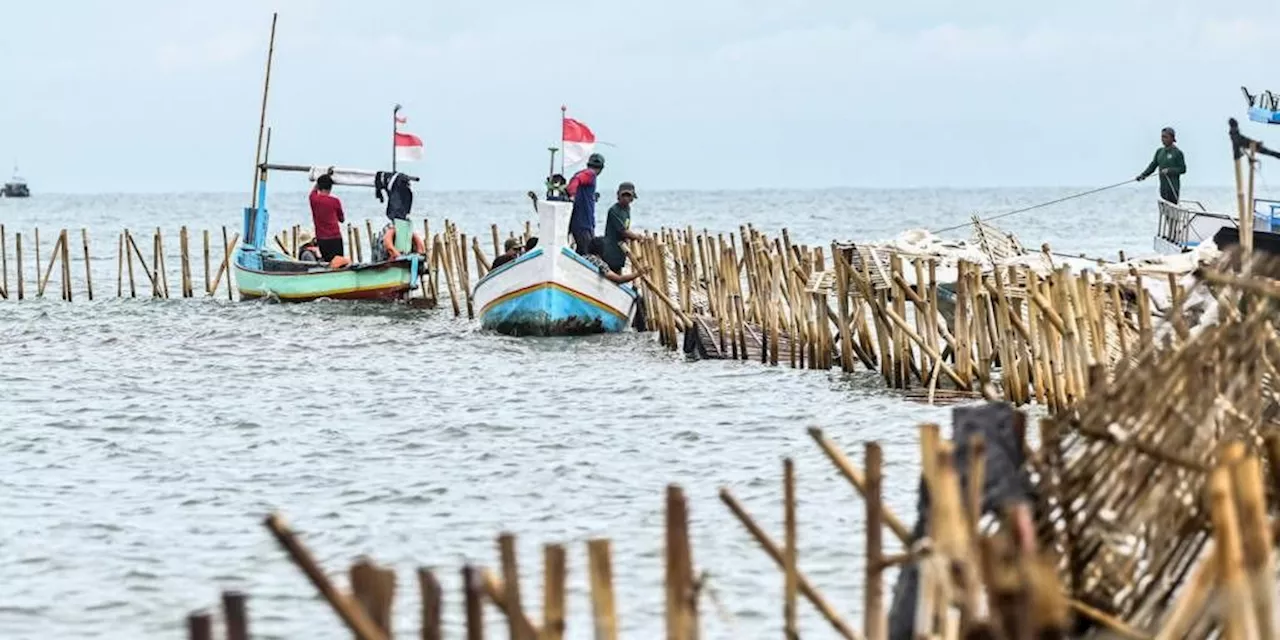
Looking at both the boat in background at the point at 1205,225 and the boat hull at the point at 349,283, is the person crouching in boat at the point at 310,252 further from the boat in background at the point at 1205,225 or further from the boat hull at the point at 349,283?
the boat in background at the point at 1205,225

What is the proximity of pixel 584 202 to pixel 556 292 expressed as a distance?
123 cm

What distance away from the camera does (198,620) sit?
4.62 metres

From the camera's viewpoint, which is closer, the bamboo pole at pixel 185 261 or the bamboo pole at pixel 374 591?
the bamboo pole at pixel 374 591

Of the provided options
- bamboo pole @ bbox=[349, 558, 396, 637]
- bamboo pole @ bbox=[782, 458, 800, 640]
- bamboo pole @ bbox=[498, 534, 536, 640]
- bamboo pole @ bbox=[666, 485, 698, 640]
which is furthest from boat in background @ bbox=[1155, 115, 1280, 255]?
bamboo pole @ bbox=[349, 558, 396, 637]

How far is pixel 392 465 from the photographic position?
46.8ft

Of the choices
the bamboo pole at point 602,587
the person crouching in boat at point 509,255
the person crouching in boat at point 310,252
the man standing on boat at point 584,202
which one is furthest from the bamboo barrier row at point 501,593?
the person crouching in boat at point 310,252

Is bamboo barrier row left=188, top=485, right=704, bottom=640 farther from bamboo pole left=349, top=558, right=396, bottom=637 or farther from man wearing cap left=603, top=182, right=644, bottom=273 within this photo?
man wearing cap left=603, top=182, right=644, bottom=273

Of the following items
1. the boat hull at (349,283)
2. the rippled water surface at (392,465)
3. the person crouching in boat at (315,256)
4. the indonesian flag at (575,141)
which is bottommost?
the rippled water surface at (392,465)

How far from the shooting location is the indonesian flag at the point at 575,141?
23.8 meters

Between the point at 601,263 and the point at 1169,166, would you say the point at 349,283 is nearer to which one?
the point at 601,263

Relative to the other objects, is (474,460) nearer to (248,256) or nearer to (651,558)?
(651,558)

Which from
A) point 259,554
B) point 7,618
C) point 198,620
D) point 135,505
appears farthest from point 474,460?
point 198,620

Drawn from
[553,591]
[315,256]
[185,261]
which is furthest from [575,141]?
[553,591]

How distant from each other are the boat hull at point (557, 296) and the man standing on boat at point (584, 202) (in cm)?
63
